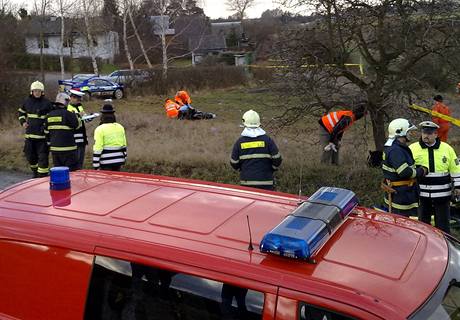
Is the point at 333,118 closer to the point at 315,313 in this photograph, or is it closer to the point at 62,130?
the point at 62,130

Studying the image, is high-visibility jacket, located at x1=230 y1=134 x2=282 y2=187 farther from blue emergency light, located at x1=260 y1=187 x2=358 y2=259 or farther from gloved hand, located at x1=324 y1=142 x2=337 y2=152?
blue emergency light, located at x1=260 y1=187 x2=358 y2=259

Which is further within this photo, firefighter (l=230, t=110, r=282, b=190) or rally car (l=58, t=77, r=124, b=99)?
rally car (l=58, t=77, r=124, b=99)

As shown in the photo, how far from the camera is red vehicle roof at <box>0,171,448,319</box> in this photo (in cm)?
213

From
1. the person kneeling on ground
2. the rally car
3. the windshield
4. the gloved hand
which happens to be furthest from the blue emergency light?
the rally car

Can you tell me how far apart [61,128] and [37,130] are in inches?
43.6

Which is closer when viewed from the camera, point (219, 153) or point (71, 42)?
point (219, 153)

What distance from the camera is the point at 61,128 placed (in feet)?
26.3

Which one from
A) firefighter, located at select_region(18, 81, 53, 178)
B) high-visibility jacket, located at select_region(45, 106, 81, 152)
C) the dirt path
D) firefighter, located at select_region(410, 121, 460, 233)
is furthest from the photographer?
the dirt path

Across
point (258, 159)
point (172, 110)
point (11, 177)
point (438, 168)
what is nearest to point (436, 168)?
point (438, 168)

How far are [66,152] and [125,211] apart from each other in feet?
18.6

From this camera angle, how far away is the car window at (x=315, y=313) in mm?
2006

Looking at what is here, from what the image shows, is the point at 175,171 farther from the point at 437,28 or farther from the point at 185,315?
the point at 185,315

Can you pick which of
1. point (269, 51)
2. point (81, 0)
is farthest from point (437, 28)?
point (81, 0)

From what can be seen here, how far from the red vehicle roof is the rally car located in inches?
923
